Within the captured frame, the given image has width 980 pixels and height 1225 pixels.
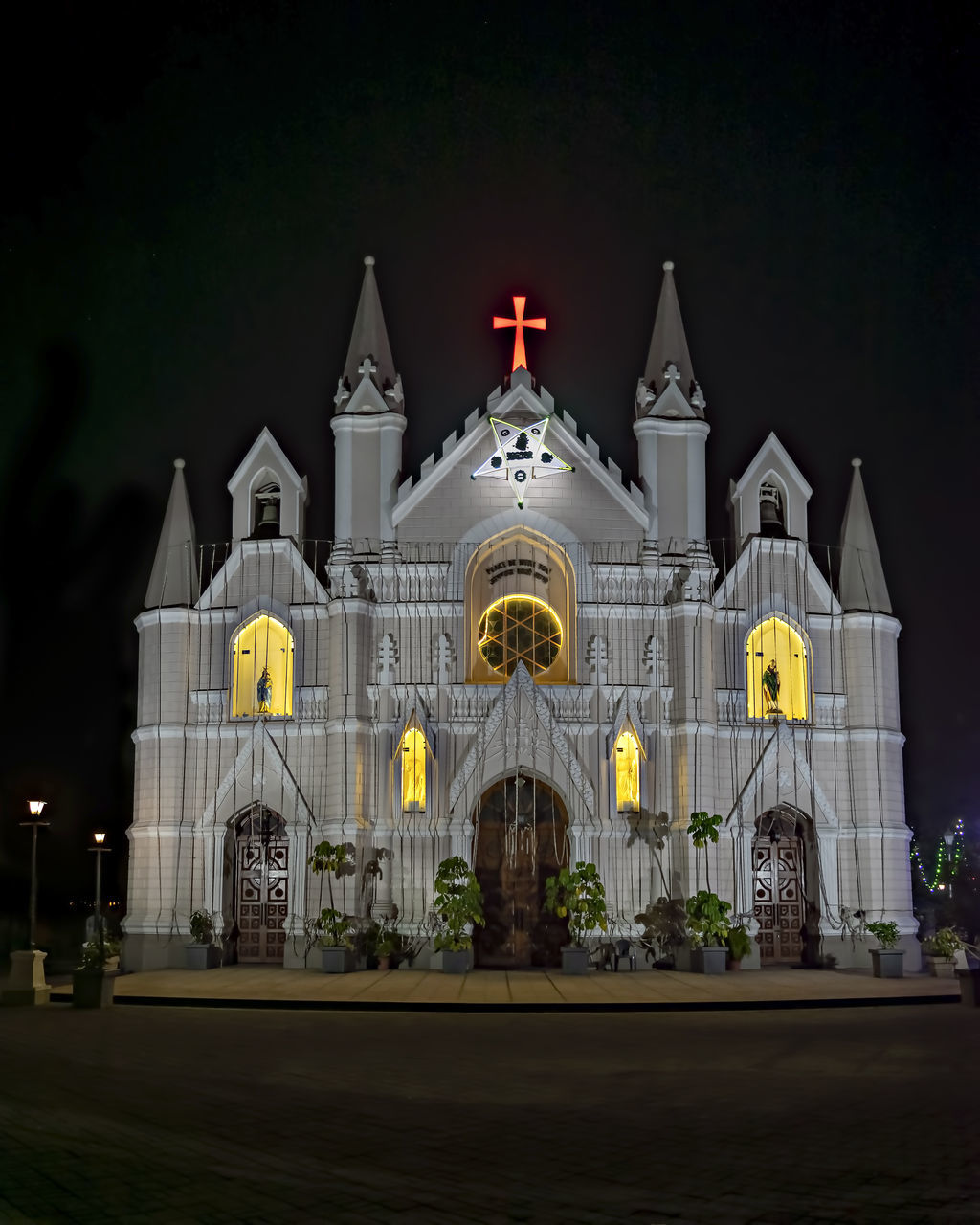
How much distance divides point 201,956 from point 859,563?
876 inches

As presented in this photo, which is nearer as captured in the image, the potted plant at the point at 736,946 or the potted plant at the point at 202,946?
the potted plant at the point at 736,946

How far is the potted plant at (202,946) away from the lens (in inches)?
1553

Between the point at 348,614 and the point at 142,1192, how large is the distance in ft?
99.8

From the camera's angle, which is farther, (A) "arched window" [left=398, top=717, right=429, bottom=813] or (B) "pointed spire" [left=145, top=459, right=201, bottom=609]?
(B) "pointed spire" [left=145, top=459, right=201, bottom=609]

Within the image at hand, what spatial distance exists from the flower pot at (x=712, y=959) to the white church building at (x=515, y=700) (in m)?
2.54

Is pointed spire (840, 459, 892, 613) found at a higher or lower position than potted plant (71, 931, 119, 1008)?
higher

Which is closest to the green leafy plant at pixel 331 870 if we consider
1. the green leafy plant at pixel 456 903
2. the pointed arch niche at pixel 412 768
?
the pointed arch niche at pixel 412 768

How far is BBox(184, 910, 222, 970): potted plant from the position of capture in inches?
1553

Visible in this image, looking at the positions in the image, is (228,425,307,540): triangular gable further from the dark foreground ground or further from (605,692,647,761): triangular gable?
the dark foreground ground

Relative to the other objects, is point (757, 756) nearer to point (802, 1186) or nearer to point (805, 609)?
point (805, 609)

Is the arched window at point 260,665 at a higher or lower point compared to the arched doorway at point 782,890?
higher

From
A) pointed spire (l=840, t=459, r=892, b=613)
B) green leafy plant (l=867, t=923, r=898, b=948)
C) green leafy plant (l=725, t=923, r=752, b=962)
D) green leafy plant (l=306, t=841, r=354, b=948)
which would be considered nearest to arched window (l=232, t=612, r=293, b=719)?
green leafy plant (l=306, t=841, r=354, b=948)

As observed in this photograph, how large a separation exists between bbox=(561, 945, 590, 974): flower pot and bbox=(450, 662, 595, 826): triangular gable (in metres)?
4.10

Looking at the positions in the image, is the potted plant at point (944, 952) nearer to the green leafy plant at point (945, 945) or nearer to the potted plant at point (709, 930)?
the green leafy plant at point (945, 945)
